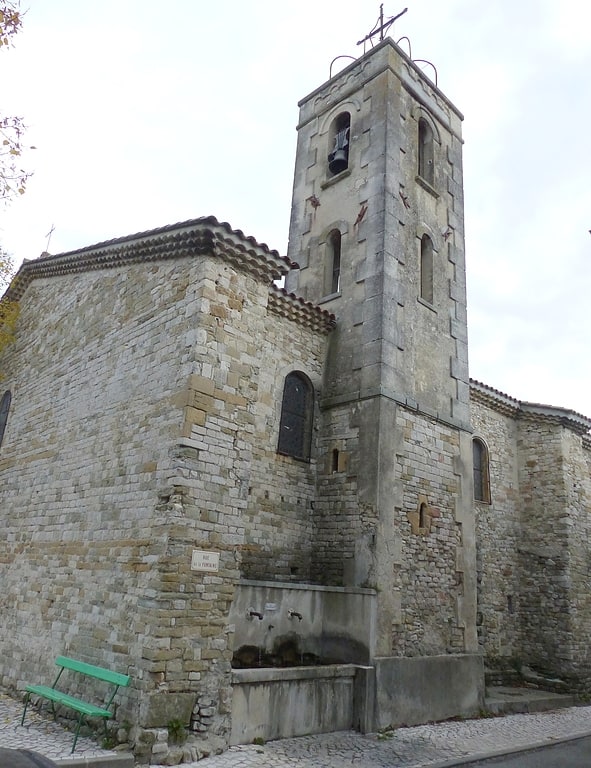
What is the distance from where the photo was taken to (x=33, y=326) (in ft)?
40.7

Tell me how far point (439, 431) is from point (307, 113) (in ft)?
28.2

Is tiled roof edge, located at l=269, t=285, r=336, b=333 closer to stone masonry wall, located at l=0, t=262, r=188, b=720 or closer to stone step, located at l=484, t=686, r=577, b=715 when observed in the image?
stone masonry wall, located at l=0, t=262, r=188, b=720

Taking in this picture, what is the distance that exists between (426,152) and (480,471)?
24.9ft

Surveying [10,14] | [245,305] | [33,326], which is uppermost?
[10,14]

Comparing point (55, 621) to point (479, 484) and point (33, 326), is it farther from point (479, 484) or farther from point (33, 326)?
point (479, 484)

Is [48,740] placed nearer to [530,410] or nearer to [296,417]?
[296,417]

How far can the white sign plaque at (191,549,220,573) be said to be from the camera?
675cm

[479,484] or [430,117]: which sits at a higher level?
[430,117]

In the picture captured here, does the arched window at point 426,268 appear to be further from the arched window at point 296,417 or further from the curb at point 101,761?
the curb at point 101,761

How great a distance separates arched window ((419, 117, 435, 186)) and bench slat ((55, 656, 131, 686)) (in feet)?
37.6

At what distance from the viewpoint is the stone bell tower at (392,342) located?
31.3 feet

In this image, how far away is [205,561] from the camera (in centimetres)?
686

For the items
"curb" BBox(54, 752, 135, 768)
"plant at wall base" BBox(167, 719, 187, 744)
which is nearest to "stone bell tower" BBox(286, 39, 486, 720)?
"plant at wall base" BBox(167, 719, 187, 744)

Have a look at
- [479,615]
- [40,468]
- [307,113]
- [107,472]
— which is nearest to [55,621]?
[107,472]
